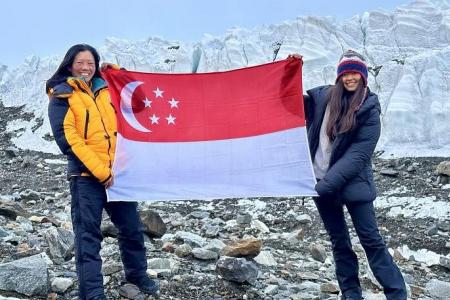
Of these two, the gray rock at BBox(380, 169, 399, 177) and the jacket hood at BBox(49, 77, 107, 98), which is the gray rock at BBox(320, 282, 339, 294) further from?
the gray rock at BBox(380, 169, 399, 177)

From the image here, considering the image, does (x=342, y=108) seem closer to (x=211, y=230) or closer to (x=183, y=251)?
(x=183, y=251)

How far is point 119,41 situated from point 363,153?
2491cm

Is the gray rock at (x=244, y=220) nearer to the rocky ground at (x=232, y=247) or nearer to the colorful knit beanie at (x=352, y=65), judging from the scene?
the rocky ground at (x=232, y=247)

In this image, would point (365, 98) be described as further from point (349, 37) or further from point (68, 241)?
point (349, 37)

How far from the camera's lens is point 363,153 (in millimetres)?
3799

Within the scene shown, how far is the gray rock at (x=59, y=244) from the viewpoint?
17.4 feet

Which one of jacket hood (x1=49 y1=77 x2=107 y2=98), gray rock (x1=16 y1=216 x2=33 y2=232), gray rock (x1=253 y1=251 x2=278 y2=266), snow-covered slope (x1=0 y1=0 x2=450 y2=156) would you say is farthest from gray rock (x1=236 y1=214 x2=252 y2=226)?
snow-covered slope (x1=0 y1=0 x2=450 y2=156)

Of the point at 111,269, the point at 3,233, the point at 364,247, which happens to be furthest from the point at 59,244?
the point at 364,247

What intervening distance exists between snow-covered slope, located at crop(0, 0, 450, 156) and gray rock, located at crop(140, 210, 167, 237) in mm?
8445

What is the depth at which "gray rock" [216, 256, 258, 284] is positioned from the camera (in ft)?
15.7

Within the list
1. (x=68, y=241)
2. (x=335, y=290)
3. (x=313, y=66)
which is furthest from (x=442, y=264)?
(x=313, y=66)

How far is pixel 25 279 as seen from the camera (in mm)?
4109

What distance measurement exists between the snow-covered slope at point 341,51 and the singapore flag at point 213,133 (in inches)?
381

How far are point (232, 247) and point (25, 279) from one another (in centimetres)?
217
